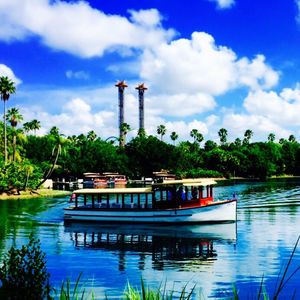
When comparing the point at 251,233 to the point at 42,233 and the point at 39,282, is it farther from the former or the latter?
the point at 39,282

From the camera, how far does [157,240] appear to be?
3344cm

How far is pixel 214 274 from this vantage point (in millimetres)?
22797

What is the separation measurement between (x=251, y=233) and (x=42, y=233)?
54.1ft

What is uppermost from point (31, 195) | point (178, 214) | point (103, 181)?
point (103, 181)

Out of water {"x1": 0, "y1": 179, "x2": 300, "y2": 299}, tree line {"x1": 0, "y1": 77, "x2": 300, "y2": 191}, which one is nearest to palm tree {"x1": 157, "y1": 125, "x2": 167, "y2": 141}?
tree line {"x1": 0, "y1": 77, "x2": 300, "y2": 191}

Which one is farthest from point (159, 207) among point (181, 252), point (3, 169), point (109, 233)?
point (3, 169)

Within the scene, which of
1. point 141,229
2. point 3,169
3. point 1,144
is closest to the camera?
point 141,229

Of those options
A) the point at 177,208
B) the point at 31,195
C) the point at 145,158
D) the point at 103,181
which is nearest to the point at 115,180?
the point at 103,181

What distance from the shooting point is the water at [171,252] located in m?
21.4

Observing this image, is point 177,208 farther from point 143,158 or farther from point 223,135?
point 223,135

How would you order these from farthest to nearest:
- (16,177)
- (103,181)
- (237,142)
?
(237,142) < (103,181) < (16,177)

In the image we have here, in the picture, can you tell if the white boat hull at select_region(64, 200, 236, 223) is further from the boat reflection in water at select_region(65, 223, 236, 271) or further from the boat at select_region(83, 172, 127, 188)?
the boat at select_region(83, 172, 127, 188)

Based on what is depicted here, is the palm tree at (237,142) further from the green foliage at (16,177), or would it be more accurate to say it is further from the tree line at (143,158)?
the green foliage at (16,177)

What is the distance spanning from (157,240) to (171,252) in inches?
177
